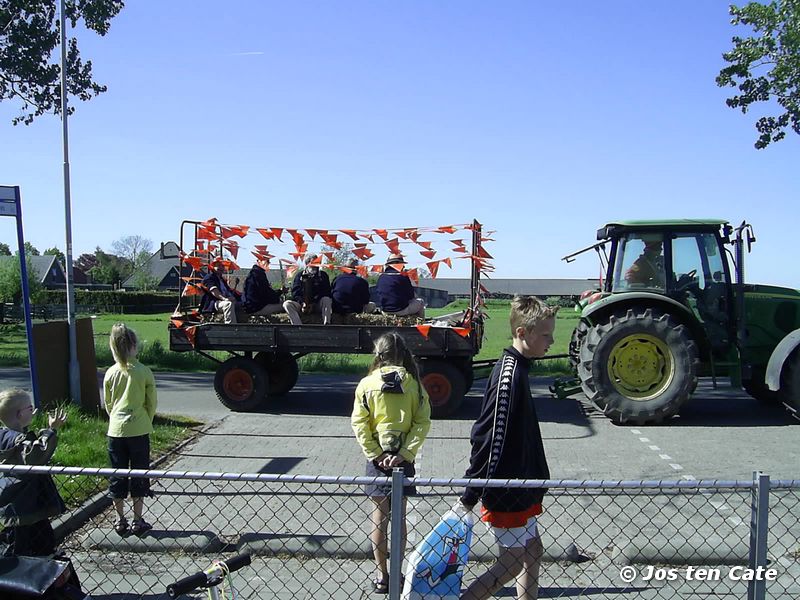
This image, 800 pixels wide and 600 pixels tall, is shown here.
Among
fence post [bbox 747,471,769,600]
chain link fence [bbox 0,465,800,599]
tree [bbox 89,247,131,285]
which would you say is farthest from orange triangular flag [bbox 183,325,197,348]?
tree [bbox 89,247,131,285]

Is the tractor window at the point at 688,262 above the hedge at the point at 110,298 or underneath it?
above

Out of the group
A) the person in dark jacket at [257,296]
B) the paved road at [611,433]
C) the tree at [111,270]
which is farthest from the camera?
the tree at [111,270]

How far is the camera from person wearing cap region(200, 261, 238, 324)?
10.6 meters

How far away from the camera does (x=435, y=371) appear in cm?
989

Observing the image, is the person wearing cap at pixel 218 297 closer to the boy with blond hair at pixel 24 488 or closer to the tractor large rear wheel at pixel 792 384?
the boy with blond hair at pixel 24 488

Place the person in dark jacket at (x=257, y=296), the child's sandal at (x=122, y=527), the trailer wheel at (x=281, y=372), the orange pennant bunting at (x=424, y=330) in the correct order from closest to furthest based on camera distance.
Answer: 1. the child's sandal at (x=122, y=527)
2. the orange pennant bunting at (x=424, y=330)
3. the person in dark jacket at (x=257, y=296)
4. the trailer wheel at (x=281, y=372)

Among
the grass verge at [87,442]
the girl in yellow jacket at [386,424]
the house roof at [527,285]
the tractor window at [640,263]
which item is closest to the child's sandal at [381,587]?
the girl in yellow jacket at [386,424]

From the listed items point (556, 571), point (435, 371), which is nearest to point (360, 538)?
point (556, 571)

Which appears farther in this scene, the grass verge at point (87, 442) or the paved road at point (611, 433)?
the paved road at point (611, 433)

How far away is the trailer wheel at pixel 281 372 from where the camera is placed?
11305 millimetres

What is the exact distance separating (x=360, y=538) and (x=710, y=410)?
7.23m

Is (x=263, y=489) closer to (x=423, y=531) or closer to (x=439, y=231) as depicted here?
(x=423, y=531)

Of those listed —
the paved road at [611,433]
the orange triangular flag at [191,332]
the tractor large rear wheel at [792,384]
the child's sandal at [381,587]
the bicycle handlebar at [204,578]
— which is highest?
the orange triangular flag at [191,332]

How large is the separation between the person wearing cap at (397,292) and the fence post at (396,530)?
24.0ft
